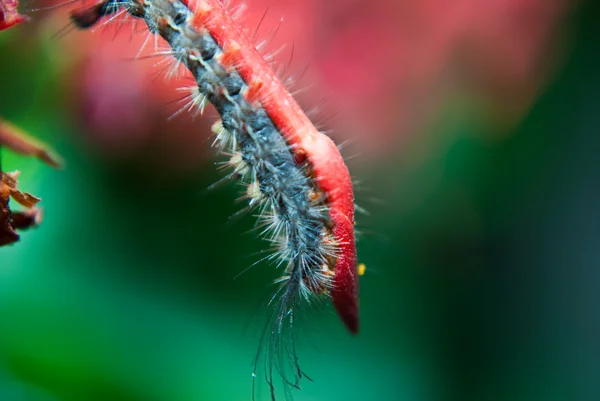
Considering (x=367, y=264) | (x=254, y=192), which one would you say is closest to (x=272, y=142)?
(x=254, y=192)

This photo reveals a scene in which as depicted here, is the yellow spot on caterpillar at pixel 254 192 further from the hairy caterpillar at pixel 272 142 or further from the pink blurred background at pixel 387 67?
the pink blurred background at pixel 387 67

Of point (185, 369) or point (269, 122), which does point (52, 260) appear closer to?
point (185, 369)

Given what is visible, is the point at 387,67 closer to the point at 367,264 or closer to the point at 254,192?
the point at 367,264

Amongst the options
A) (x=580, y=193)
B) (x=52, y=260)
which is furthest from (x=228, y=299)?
(x=580, y=193)

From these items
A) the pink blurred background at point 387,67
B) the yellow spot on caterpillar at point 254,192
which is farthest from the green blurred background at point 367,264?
the yellow spot on caterpillar at point 254,192

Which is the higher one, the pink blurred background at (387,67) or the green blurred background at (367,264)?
the pink blurred background at (387,67)
